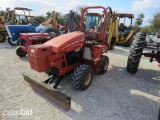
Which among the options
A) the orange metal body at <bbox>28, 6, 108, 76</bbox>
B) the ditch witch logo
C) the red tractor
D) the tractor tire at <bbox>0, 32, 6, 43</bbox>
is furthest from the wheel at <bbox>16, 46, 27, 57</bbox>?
the tractor tire at <bbox>0, 32, 6, 43</bbox>

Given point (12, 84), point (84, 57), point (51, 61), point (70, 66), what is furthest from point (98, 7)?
point (12, 84)

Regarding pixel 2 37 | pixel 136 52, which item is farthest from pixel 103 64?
pixel 2 37

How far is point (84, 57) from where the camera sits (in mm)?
4328

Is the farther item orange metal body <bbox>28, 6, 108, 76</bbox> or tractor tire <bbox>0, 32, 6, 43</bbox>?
tractor tire <bbox>0, 32, 6, 43</bbox>

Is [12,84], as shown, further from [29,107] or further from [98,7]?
[98,7]

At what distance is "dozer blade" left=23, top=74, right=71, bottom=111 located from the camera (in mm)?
2986

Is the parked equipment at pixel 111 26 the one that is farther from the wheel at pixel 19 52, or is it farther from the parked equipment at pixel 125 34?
the wheel at pixel 19 52

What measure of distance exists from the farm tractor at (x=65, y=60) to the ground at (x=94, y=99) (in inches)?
8.5

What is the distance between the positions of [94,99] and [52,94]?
95 cm

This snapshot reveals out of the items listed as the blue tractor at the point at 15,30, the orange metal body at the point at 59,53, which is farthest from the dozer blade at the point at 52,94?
the blue tractor at the point at 15,30

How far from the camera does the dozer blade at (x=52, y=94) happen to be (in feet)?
9.80

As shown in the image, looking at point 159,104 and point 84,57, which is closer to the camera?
point 159,104

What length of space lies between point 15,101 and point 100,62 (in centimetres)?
249

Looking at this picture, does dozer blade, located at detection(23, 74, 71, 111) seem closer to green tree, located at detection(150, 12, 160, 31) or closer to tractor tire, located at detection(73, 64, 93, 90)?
tractor tire, located at detection(73, 64, 93, 90)
